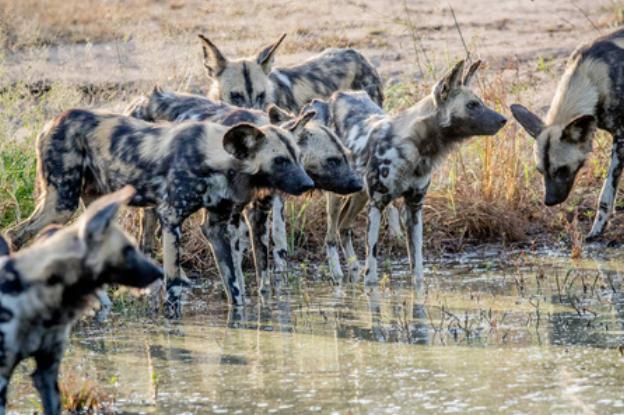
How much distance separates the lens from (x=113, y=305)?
7754 millimetres

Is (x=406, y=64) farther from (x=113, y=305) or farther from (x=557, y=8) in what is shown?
(x=113, y=305)

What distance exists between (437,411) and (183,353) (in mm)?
1635

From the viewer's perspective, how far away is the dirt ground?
1235cm

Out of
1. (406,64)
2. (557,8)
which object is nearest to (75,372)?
(406,64)

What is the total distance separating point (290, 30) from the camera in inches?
526

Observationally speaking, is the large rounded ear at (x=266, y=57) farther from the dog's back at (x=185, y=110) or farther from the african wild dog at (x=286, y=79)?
the dog's back at (x=185, y=110)

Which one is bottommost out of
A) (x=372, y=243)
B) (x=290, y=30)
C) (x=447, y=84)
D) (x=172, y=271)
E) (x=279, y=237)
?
(x=172, y=271)

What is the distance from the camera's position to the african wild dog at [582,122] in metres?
8.88

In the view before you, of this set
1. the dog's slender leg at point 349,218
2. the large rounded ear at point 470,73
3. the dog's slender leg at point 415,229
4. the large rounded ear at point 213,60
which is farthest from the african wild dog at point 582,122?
the large rounded ear at point 213,60

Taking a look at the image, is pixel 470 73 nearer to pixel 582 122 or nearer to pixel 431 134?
pixel 431 134

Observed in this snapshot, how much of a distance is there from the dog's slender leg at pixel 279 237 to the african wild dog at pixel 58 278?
3703 mm

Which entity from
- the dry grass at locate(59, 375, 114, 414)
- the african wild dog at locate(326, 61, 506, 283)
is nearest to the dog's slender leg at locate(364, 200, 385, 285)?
the african wild dog at locate(326, 61, 506, 283)

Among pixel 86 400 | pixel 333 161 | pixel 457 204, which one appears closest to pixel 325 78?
pixel 457 204

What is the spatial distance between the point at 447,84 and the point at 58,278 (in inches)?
148
